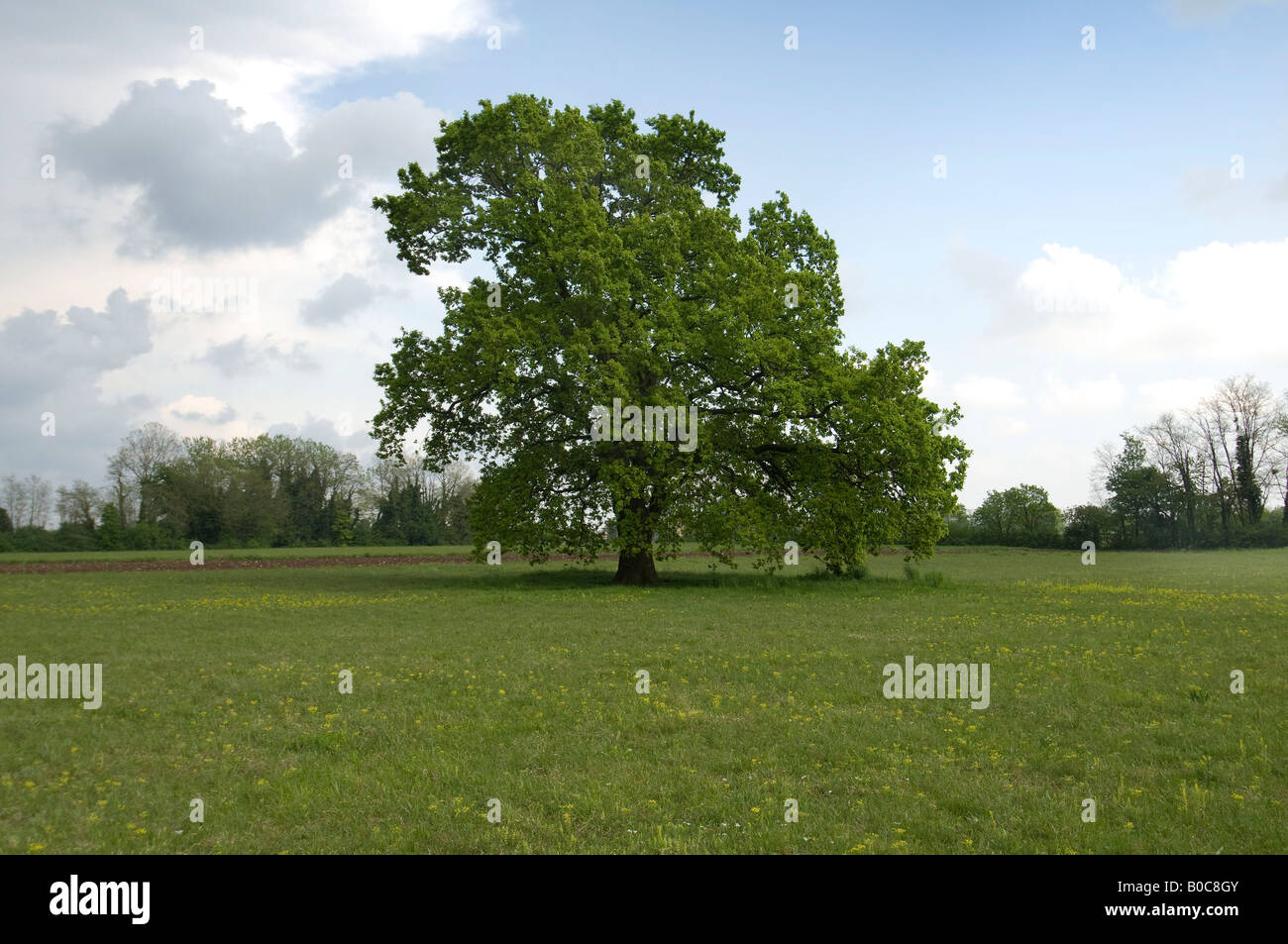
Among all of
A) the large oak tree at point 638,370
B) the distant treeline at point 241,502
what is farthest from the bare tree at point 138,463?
the large oak tree at point 638,370

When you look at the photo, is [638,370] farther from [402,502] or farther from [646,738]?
[402,502]

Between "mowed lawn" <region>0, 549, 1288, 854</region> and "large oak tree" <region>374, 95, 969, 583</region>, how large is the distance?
27.8 ft

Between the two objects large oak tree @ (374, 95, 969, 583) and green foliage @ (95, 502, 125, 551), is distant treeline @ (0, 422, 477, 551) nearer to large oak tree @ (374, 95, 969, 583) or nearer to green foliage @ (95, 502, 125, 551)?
green foliage @ (95, 502, 125, 551)

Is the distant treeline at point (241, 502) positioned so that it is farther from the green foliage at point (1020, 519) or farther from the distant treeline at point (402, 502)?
the green foliage at point (1020, 519)

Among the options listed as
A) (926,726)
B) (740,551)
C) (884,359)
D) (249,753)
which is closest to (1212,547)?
(740,551)

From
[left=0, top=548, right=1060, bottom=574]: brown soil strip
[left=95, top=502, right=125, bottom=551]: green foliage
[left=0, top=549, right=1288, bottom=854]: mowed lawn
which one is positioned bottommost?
[left=0, top=548, right=1060, bottom=574]: brown soil strip

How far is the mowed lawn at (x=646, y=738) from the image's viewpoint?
6949 millimetres

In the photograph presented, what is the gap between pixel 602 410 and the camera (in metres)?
29.1

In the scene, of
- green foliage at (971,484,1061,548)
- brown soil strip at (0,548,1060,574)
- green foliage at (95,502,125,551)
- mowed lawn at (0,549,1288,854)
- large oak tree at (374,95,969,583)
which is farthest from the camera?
green foliage at (971,484,1061,548)

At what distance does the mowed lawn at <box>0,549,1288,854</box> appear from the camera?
22.8ft

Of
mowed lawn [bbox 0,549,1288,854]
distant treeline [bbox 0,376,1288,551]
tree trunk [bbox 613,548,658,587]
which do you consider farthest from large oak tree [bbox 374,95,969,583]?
distant treeline [bbox 0,376,1288,551]

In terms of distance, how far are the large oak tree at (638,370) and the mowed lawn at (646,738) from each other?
8.47 m

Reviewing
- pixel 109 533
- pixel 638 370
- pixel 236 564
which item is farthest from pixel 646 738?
pixel 109 533

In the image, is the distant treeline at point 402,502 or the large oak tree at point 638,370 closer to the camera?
the large oak tree at point 638,370
